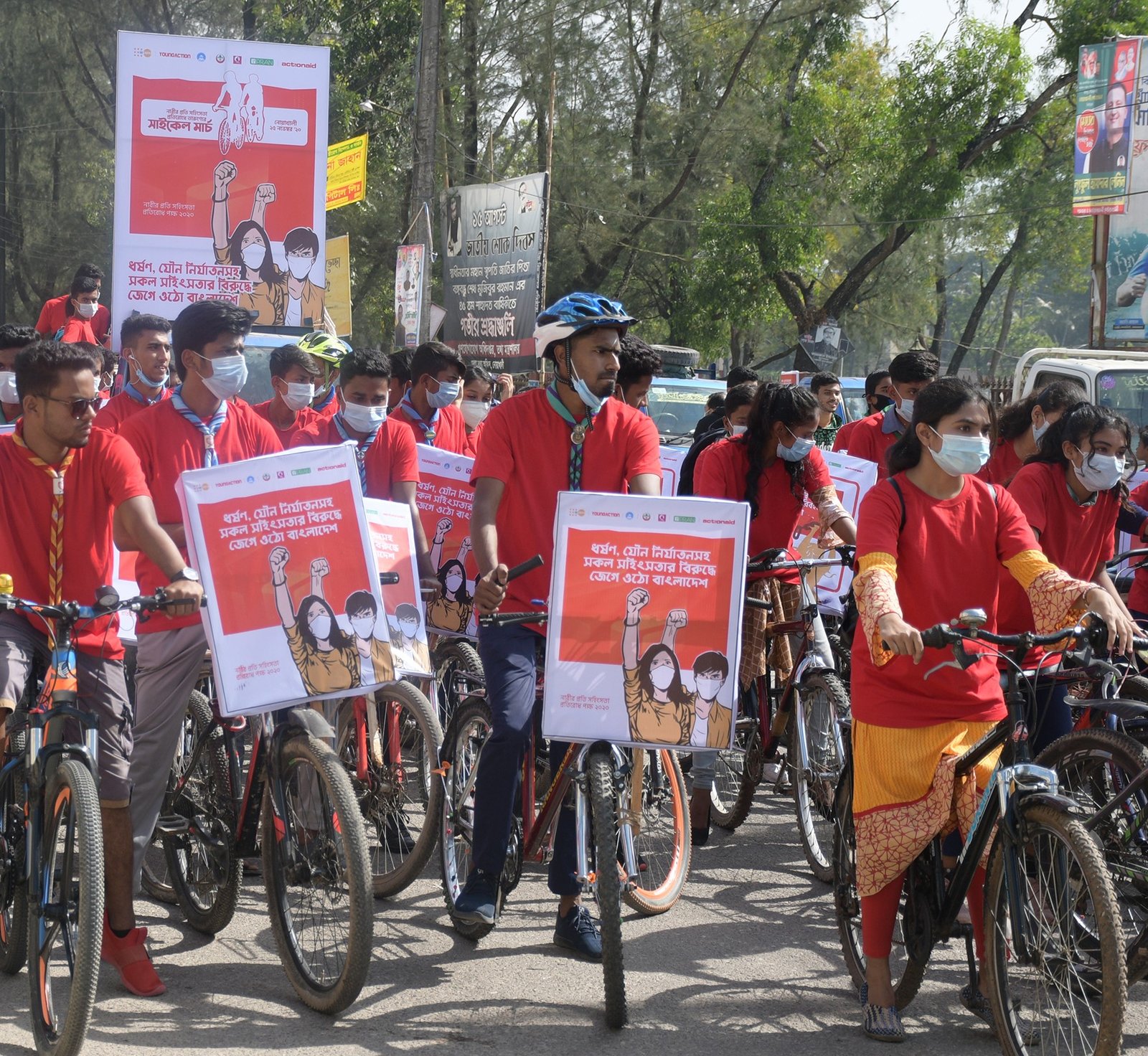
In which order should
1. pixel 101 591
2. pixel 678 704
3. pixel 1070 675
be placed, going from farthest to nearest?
1. pixel 1070 675
2. pixel 678 704
3. pixel 101 591

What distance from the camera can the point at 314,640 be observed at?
4.77m

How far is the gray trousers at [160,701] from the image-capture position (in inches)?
201

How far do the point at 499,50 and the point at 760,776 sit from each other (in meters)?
24.5

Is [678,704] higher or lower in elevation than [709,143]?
lower

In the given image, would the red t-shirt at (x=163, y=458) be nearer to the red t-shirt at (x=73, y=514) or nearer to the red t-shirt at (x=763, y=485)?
the red t-shirt at (x=73, y=514)

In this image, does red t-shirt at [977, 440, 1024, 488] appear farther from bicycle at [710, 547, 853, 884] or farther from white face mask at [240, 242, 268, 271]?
white face mask at [240, 242, 268, 271]

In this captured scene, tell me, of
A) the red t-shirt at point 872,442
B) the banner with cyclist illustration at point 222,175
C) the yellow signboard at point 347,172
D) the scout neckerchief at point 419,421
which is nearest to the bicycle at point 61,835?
the scout neckerchief at point 419,421

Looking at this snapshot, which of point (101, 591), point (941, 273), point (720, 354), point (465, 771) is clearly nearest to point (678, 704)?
point (465, 771)

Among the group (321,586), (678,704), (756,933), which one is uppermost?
(321,586)

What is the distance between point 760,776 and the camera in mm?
6746

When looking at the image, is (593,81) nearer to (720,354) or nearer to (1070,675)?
(720,354)

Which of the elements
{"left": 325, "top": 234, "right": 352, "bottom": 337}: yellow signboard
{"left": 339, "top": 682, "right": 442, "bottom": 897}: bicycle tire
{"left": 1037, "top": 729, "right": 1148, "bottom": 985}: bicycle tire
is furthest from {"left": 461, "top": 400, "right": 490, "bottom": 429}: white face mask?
{"left": 325, "top": 234, "right": 352, "bottom": 337}: yellow signboard

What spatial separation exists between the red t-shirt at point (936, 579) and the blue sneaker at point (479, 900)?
4.67 feet

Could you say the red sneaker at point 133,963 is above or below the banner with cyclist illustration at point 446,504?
below
